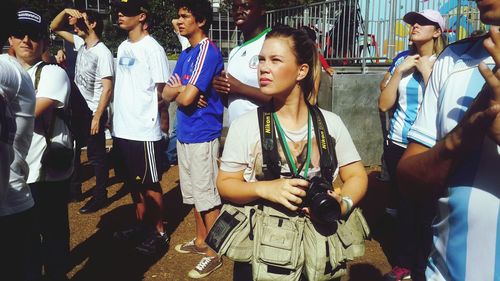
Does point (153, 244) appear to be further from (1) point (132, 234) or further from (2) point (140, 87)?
(2) point (140, 87)

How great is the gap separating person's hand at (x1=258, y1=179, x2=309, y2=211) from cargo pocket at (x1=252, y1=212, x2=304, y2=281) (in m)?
0.12

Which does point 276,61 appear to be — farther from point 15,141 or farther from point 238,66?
point 15,141

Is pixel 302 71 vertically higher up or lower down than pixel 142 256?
higher up

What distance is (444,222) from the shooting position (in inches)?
58.0

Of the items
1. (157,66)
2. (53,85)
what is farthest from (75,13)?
(53,85)

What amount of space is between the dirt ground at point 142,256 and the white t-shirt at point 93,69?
141 cm

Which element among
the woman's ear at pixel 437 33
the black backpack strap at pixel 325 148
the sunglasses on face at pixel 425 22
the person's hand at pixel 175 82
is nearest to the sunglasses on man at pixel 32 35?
the person's hand at pixel 175 82

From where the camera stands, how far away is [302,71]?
7.87 feet

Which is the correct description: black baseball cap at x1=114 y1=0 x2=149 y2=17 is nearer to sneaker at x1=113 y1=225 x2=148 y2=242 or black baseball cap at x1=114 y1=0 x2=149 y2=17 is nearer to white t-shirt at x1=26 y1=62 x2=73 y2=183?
white t-shirt at x1=26 y1=62 x2=73 y2=183

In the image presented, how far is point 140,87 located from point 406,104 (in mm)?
2452

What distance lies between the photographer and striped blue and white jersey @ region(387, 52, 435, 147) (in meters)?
3.90

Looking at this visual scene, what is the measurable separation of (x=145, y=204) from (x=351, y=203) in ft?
9.95

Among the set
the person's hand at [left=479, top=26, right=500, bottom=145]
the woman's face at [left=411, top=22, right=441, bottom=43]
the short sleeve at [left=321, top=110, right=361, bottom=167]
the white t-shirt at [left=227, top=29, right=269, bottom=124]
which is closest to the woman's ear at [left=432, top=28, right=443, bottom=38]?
the woman's face at [left=411, top=22, right=441, bottom=43]

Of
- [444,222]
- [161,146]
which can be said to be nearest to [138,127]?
[161,146]
